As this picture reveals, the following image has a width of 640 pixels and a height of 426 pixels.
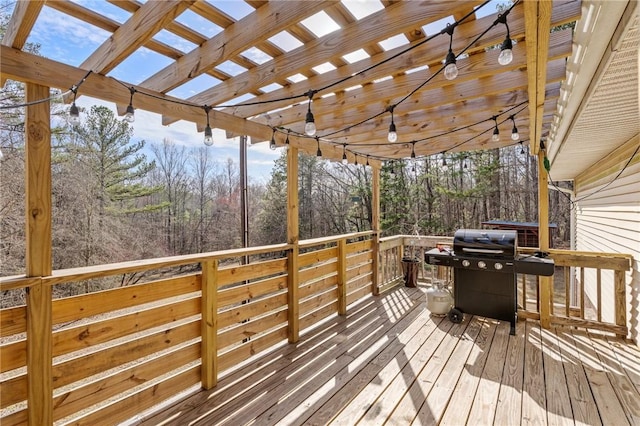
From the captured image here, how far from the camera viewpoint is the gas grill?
3346mm

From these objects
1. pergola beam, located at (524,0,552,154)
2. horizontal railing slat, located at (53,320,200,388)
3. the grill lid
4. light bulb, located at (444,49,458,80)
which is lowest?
horizontal railing slat, located at (53,320,200,388)

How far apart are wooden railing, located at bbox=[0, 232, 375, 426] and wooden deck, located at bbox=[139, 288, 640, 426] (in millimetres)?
192

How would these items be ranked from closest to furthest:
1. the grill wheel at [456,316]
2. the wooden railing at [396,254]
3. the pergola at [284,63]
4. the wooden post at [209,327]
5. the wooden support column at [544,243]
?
the pergola at [284,63]
the wooden post at [209,327]
the wooden support column at [544,243]
the grill wheel at [456,316]
the wooden railing at [396,254]

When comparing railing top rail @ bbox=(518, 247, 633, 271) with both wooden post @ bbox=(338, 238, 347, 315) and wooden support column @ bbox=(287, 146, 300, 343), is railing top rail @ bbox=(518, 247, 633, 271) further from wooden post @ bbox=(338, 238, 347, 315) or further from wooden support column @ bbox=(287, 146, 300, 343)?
wooden support column @ bbox=(287, 146, 300, 343)

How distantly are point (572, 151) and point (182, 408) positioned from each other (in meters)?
4.53

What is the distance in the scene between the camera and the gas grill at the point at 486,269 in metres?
3.35

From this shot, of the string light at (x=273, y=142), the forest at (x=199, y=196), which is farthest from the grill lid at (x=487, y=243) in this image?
the forest at (x=199, y=196)

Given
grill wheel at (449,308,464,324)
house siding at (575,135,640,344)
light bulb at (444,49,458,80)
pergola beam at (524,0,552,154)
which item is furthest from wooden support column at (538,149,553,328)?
light bulb at (444,49,458,80)

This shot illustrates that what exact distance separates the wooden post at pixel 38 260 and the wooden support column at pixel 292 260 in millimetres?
1962

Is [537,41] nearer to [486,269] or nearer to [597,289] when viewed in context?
[486,269]

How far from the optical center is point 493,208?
11.5 meters

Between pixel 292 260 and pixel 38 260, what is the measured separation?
2043 millimetres

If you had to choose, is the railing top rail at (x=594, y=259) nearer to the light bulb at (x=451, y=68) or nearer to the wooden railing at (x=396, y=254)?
the wooden railing at (x=396, y=254)

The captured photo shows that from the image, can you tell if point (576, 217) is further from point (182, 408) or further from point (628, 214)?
point (182, 408)
